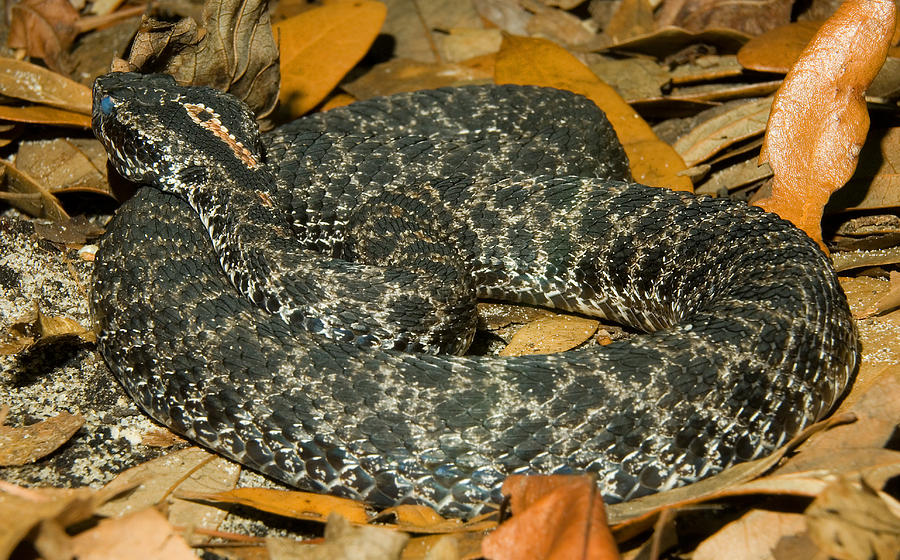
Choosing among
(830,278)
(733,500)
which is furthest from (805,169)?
(733,500)

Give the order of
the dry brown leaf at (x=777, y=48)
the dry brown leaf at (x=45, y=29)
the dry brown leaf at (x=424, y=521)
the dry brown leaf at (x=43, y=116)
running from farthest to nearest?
the dry brown leaf at (x=45, y=29), the dry brown leaf at (x=777, y=48), the dry brown leaf at (x=43, y=116), the dry brown leaf at (x=424, y=521)

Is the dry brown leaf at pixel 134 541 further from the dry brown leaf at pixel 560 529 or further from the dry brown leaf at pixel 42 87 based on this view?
the dry brown leaf at pixel 42 87

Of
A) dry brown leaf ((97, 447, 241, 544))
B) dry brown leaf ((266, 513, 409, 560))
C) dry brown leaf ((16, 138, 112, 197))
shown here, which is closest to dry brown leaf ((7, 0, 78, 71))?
dry brown leaf ((16, 138, 112, 197))

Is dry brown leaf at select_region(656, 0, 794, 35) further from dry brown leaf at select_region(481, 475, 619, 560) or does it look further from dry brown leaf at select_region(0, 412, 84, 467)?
dry brown leaf at select_region(0, 412, 84, 467)

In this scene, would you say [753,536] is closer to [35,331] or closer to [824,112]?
[824,112]

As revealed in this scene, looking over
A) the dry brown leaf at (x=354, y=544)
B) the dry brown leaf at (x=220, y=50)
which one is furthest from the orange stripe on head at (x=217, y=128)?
the dry brown leaf at (x=354, y=544)

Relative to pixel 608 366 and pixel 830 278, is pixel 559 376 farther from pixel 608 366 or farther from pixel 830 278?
pixel 830 278
